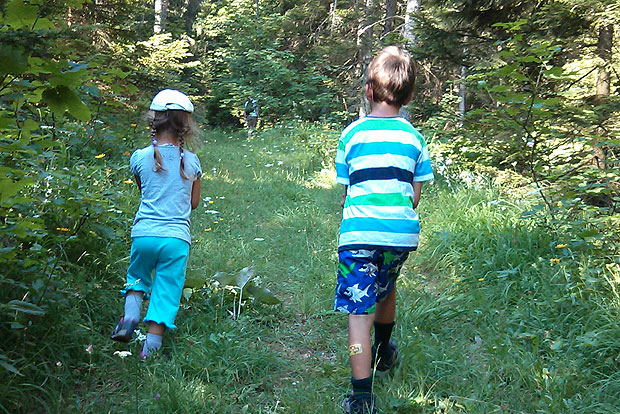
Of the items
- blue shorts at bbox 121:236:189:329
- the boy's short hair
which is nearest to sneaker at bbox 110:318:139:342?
blue shorts at bbox 121:236:189:329

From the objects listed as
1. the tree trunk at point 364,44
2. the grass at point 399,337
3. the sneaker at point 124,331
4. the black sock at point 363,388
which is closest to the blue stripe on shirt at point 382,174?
the black sock at point 363,388

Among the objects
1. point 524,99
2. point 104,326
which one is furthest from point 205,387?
point 524,99

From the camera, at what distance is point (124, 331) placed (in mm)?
2797

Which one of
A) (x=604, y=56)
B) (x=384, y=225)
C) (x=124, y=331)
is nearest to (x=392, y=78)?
(x=384, y=225)

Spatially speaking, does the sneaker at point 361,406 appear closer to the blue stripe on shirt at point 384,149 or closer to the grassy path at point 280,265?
the grassy path at point 280,265

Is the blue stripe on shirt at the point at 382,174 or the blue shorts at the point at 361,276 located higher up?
the blue stripe on shirt at the point at 382,174

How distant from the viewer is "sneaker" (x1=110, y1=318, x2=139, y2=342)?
9.14 feet

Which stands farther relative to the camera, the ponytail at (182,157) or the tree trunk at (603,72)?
the tree trunk at (603,72)

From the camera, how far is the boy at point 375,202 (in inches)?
95.9

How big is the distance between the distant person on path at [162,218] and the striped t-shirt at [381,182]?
112 centimetres

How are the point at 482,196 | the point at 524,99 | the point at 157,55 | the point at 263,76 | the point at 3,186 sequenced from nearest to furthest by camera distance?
1. the point at 3,186
2. the point at 524,99
3. the point at 482,196
4. the point at 157,55
5. the point at 263,76

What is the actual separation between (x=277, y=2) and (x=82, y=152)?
17791 millimetres

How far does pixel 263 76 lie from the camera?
19.5m

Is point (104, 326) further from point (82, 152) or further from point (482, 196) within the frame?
point (482, 196)
